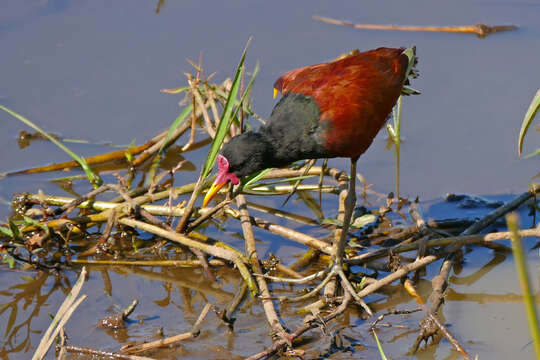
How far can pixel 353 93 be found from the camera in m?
3.75

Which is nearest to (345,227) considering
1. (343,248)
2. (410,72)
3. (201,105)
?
(343,248)

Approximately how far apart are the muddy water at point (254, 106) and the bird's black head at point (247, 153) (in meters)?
0.66

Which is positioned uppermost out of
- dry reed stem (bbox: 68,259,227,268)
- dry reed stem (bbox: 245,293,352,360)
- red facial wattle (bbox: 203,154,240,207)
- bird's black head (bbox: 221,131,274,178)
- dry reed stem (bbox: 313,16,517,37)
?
dry reed stem (bbox: 313,16,517,37)

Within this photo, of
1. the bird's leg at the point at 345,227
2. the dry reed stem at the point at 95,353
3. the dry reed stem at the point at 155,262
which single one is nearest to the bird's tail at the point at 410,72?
the bird's leg at the point at 345,227

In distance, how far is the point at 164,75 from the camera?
241 inches

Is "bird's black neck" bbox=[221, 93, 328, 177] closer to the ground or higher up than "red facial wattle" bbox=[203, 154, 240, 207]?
higher up

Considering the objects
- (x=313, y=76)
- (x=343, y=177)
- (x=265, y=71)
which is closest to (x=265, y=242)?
(x=343, y=177)

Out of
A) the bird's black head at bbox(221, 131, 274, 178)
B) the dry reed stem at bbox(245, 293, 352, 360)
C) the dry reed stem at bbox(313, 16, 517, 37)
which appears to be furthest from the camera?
the dry reed stem at bbox(313, 16, 517, 37)

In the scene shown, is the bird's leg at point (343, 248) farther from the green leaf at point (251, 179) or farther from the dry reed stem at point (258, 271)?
the green leaf at point (251, 179)

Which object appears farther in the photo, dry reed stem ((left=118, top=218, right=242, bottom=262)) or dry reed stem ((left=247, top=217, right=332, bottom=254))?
dry reed stem ((left=247, top=217, right=332, bottom=254))

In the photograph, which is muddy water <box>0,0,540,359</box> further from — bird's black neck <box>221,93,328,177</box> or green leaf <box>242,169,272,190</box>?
bird's black neck <box>221,93,328,177</box>

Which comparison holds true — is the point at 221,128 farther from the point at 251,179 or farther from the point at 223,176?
the point at 251,179

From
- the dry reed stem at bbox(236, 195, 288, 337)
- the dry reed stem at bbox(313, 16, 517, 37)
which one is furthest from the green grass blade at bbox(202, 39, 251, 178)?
the dry reed stem at bbox(313, 16, 517, 37)

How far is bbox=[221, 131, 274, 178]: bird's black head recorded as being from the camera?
362cm
